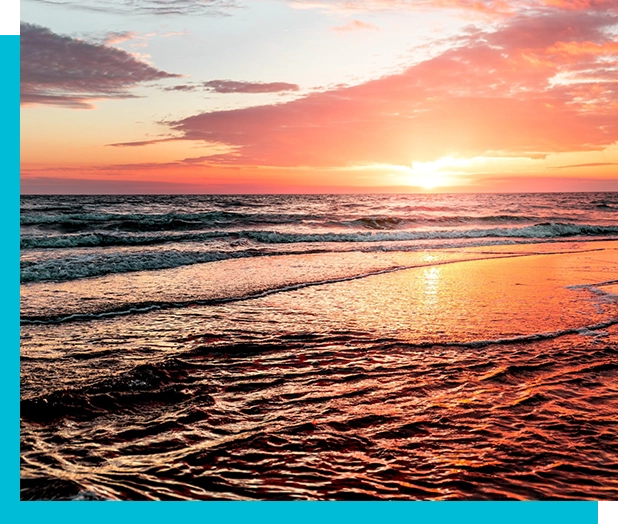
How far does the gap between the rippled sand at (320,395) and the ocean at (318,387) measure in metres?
0.02

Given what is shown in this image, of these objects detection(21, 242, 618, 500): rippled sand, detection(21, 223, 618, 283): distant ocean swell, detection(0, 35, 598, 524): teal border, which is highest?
detection(21, 223, 618, 283): distant ocean swell

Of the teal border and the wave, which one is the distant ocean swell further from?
the teal border

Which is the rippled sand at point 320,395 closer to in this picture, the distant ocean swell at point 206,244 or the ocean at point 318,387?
the ocean at point 318,387

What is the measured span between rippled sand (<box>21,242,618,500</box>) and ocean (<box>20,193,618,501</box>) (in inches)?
0.6

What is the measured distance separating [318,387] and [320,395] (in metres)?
0.20

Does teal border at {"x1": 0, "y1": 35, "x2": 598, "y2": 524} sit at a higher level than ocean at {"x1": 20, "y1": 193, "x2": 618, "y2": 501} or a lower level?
lower

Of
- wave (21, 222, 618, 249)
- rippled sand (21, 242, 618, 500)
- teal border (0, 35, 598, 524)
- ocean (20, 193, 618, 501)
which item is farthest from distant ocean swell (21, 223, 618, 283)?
teal border (0, 35, 598, 524)

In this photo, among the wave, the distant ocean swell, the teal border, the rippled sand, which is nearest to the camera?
the teal border

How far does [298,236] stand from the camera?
21172 mm

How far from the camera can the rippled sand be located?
9.82ft

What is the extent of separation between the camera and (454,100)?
10.9m

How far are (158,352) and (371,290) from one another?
15.5ft

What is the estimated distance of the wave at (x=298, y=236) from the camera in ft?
58.8
